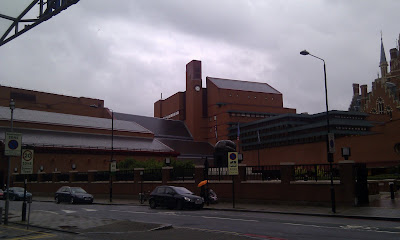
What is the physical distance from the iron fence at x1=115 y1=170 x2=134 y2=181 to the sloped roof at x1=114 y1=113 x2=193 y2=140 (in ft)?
163

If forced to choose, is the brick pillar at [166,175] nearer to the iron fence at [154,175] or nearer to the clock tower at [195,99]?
the iron fence at [154,175]

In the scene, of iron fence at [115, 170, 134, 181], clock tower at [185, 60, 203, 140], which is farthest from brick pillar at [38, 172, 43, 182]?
clock tower at [185, 60, 203, 140]

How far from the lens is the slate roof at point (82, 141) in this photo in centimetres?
6116

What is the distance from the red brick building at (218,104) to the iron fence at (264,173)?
62.8 metres

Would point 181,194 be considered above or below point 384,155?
below

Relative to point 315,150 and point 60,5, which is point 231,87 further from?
point 60,5

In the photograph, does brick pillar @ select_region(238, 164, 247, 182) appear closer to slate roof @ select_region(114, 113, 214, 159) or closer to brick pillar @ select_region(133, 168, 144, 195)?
brick pillar @ select_region(133, 168, 144, 195)

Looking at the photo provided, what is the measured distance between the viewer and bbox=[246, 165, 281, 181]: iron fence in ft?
85.1

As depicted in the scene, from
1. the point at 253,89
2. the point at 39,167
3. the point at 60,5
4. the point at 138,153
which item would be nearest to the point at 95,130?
the point at 138,153

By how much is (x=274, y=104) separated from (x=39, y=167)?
6484 centimetres

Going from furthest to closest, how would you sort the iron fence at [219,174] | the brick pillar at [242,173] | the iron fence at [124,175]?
the iron fence at [124,175] → the iron fence at [219,174] → the brick pillar at [242,173]

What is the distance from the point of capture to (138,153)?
235ft

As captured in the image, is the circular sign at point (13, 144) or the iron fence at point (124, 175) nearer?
the circular sign at point (13, 144)

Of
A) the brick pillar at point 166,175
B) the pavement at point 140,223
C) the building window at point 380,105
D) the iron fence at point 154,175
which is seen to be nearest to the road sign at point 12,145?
the pavement at point 140,223
